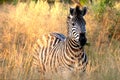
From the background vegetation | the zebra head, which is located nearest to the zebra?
the zebra head

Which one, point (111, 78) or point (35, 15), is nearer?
point (111, 78)

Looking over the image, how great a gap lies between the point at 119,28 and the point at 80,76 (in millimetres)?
5599

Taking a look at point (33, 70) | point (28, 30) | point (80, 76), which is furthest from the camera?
point (28, 30)

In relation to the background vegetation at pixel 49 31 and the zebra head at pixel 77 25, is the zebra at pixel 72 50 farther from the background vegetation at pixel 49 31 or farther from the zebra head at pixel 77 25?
the background vegetation at pixel 49 31

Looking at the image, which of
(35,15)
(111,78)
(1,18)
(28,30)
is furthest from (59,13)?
(111,78)

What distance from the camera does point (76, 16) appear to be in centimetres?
695

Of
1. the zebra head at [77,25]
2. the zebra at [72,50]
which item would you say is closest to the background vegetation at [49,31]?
the zebra at [72,50]

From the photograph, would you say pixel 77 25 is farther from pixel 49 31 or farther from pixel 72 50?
pixel 49 31

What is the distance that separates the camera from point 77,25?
22.4 ft

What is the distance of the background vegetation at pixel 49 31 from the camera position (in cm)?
723

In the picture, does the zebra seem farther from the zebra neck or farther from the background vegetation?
the background vegetation

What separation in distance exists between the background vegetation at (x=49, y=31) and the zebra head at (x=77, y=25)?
429 mm

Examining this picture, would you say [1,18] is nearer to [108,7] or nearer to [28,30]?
[28,30]

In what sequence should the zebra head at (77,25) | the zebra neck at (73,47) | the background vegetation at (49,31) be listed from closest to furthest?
the zebra head at (77,25)
the zebra neck at (73,47)
the background vegetation at (49,31)
